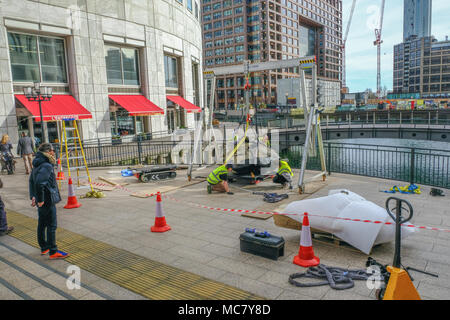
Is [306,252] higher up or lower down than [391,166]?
higher up

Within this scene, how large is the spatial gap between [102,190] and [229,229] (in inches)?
245

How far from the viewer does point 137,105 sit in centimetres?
2702

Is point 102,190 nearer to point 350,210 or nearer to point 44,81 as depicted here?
point 350,210

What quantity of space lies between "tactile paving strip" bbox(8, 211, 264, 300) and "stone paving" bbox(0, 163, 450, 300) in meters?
0.19

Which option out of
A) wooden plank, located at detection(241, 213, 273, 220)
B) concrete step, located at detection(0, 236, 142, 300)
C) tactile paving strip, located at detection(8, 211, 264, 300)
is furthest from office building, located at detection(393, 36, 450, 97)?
concrete step, located at detection(0, 236, 142, 300)

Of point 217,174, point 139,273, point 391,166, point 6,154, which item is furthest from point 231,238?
point 391,166

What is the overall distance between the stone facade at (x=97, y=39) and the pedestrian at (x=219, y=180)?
15988mm

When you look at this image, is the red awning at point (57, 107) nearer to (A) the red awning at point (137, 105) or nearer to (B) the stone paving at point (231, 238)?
(A) the red awning at point (137, 105)

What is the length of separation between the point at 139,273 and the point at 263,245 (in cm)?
215

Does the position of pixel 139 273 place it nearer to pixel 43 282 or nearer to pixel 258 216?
pixel 43 282

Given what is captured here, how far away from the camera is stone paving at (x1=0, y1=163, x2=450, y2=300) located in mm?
4875

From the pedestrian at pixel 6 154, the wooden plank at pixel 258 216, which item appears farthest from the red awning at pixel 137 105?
the wooden plank at pixel 258 216

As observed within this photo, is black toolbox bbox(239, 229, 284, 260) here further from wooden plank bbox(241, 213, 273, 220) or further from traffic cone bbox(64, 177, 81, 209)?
traffic cone bbox(64, 177, 81, 209)
